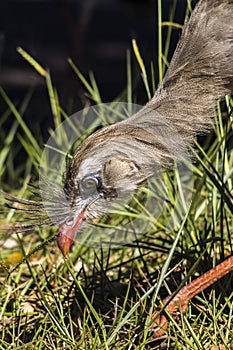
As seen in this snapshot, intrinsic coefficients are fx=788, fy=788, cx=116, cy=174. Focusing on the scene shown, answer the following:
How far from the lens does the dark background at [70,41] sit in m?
5.57

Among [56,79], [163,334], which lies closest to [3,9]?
[56,79]

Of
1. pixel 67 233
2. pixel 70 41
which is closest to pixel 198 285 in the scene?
pixel 67 233

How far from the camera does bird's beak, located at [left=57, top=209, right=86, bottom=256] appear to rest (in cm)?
253

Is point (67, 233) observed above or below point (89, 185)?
below

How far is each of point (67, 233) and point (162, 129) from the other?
0.46 m

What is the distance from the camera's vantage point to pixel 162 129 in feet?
8.50

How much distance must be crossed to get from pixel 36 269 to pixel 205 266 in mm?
746

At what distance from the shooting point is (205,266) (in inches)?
111

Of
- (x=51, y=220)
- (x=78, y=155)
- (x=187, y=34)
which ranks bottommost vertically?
(x=51, y=220)

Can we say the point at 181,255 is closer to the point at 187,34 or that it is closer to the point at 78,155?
the point at 78,155

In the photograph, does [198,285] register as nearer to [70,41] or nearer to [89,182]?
[89,182]

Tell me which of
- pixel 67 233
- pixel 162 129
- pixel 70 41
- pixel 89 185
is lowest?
pixel 67 233

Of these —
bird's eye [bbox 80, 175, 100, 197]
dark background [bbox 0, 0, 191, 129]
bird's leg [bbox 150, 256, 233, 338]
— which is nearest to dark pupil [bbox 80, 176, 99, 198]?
bird's eye [bbox 80, 175, 100, 197]

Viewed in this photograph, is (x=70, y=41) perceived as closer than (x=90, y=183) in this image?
No
